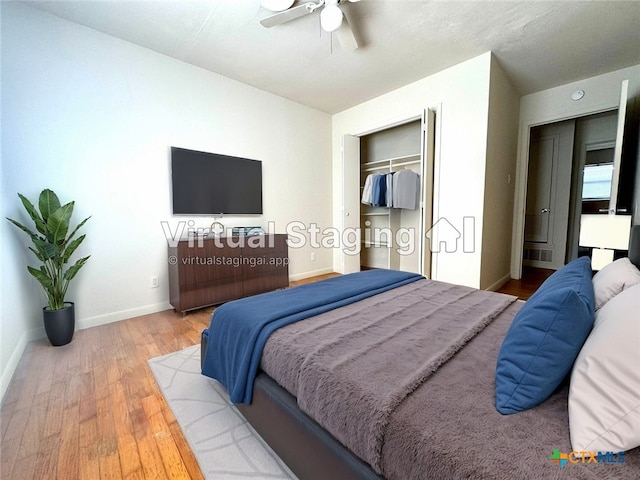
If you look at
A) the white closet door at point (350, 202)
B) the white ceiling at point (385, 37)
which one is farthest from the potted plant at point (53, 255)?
the white closet door at point (350, 202)

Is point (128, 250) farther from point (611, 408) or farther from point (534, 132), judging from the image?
point (534, 132)

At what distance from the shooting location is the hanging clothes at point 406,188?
3686mm

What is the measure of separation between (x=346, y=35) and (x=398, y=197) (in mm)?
2020

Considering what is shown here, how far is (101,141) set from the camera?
247cm

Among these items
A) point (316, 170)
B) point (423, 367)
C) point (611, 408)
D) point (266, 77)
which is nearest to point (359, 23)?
point (266, 77)

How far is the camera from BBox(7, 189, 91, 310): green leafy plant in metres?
2.00

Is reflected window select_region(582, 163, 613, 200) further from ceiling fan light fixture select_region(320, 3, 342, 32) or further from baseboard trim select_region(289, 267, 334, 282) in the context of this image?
ceiling fan light fixture select_region(320, 3, 342, 32)

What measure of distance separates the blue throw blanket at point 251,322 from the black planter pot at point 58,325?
4.70ft

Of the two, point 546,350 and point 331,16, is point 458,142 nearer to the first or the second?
point 331,16

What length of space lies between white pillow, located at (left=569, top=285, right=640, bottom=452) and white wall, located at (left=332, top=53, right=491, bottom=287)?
259 cm

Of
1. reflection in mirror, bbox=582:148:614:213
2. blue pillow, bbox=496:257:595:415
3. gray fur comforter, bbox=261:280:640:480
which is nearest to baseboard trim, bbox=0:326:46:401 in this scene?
gray fur comforter, bbox=261:280:640:480

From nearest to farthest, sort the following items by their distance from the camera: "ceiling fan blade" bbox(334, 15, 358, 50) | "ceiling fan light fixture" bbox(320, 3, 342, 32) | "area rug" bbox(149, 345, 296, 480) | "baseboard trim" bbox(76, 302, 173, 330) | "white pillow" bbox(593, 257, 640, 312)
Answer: "white pillow" bbox(593, 257, 640, 312) < "area rug" bbox(149, 345, 296, 480) < "ceiling fan light fixture" bbox(320, 3, 342, 32) < "ceiling fan blade" bbox(334, 15, 358, 50) < "baseboard trim" bbox(76, 302, 173, 330)

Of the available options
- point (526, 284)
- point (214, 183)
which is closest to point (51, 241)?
point (214, 183)

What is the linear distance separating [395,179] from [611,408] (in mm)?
3416
